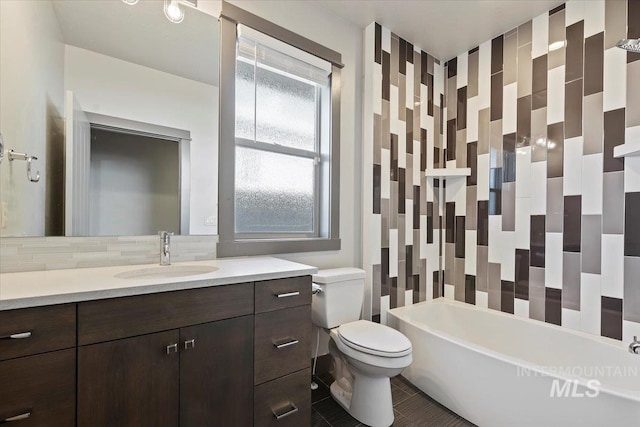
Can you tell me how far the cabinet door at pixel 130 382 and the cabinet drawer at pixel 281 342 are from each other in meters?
0.33

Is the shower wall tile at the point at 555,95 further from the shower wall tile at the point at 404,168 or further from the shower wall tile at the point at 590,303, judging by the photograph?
the shower wall tile at the point at 590,303

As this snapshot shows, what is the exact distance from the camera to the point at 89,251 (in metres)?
1.33

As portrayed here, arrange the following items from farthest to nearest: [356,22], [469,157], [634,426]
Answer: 1. [469,157]
2. [356,22]
3. [634,426]

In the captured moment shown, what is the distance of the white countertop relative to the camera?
843 mm

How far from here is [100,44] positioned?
137 cm

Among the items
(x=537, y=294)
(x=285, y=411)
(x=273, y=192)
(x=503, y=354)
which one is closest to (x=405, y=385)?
(x=503, y=354)

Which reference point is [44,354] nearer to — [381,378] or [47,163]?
[47,163]

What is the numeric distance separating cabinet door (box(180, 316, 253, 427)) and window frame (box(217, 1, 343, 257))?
611 millimetres

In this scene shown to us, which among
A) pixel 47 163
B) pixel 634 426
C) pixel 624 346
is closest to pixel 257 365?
pixel 47 163

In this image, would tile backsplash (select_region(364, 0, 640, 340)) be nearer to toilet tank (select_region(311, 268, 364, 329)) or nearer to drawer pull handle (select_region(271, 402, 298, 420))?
toilet tank (select_region(311, 268, 364, 329))

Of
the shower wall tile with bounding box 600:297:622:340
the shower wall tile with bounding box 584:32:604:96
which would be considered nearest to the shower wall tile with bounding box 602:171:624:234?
the shower wall tile with bounding box 600:297:622:340

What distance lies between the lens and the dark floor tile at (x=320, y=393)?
1860mm

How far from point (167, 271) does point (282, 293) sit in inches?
23.7

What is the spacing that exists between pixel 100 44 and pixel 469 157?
2.75m
